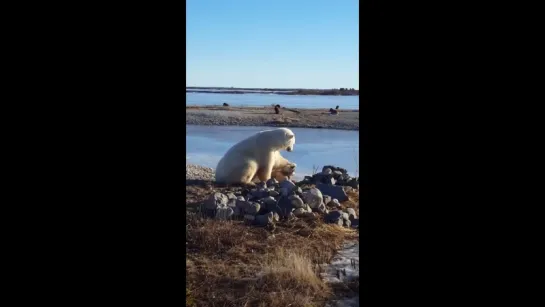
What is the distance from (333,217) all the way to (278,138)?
73.3 inches

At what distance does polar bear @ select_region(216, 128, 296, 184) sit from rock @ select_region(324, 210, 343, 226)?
5.72 ft

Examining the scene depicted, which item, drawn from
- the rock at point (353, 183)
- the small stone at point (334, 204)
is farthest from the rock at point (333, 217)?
the rock at point (353, 183)

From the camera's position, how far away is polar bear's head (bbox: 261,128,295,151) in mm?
6758

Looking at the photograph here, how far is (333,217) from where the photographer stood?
5180 millimetres

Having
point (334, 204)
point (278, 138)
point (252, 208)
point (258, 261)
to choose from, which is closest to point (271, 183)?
point (278, 138)

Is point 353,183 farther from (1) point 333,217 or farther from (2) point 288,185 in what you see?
(1) point 333,217

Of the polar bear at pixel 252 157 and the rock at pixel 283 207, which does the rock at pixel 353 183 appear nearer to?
the polar bear at pixel 252 157

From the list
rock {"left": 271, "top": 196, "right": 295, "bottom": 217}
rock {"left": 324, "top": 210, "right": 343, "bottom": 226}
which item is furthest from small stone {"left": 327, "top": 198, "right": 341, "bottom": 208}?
rock {"left": 271, "top": 196, "right": 295, "bottom": 217}

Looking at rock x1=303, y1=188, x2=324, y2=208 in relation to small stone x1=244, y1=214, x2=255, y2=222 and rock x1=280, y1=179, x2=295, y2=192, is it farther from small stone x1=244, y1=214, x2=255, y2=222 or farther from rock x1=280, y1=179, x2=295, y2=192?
small stone x1=244, y1=214, x2=255, y2=222
